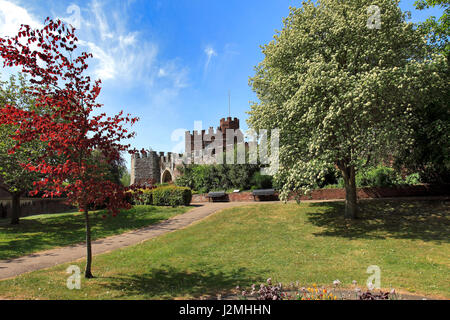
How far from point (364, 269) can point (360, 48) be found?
30.9ft

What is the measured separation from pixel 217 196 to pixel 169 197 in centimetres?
410

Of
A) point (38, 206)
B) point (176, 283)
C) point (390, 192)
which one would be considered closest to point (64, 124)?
point (176, 283)

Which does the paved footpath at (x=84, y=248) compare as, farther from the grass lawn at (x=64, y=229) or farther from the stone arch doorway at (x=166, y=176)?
the stone arch doorway at (x=166, y=176)

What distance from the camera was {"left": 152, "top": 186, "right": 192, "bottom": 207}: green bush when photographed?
66.8 feet

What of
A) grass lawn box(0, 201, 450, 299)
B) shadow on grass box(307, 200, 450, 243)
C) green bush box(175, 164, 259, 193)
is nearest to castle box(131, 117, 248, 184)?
green bush box(175, 164, 259, 193)

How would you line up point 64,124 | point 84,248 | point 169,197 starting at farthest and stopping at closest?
point 169,197
point 84,248
point 64,124

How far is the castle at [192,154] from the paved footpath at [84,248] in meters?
19.0

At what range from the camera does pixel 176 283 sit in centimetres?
684

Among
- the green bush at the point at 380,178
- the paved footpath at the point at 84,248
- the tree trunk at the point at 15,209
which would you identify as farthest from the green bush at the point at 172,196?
the green bush at the point at 380,178

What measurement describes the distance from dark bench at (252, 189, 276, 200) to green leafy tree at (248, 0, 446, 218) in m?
6.88

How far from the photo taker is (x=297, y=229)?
12367mm

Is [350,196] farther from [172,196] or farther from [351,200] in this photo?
[172,196]
